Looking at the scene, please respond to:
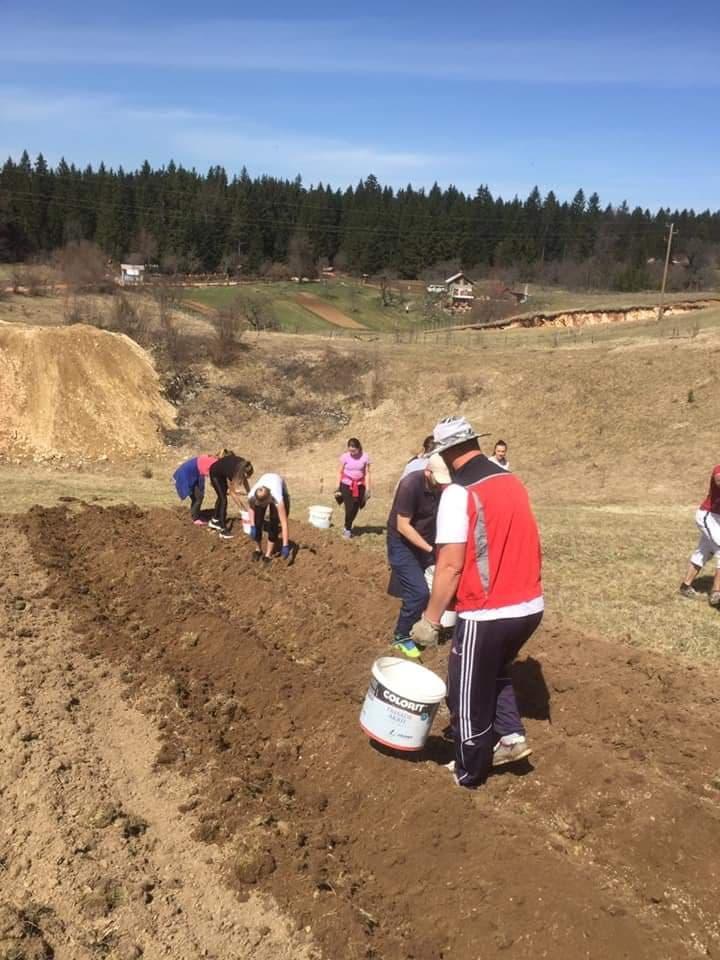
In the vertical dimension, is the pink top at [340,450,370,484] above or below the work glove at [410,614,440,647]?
below

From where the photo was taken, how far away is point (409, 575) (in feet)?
20.5

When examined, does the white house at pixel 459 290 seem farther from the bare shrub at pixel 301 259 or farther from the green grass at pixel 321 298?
the bare shrub at pixel 301 259

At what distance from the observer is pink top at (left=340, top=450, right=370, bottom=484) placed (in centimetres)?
1026

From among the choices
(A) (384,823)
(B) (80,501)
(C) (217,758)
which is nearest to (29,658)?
(C) (217,758)

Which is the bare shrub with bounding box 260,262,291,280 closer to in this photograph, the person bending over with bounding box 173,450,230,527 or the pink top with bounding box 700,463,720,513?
the person bending over with bounding box 173,450,230,527

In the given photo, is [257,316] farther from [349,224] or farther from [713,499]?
[349,224]

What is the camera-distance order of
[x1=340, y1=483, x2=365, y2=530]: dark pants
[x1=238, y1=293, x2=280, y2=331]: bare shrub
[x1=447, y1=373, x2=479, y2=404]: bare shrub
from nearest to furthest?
[x1=340, y1=483, x2=365, y2=530]: dark pants → [x1=447, y1=373, x2=479, y2=404]: bare shrub → [x1=238, y1=293, x2=280, y2=331]: bare shrub

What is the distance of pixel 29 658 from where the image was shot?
22.8ft

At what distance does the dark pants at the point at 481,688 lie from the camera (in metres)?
4.05

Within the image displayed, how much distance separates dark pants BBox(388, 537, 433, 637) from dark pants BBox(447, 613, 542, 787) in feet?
5.88

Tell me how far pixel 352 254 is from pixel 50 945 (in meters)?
101

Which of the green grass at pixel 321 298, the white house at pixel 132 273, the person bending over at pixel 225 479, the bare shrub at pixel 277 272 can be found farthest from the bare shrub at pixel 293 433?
the bare shrub at pixel 277 272

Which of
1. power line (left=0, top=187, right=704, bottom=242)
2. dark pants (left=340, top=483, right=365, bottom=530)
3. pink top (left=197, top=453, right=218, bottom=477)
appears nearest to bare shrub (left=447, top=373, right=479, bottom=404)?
dark pants (left=340, top=483, right=365, bottom=530)

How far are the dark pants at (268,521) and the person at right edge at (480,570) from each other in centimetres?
502
